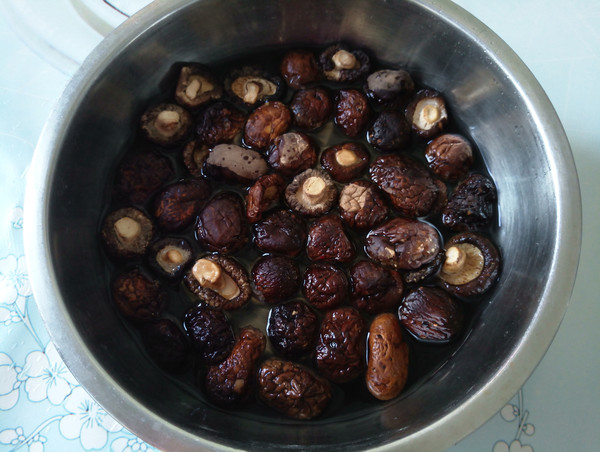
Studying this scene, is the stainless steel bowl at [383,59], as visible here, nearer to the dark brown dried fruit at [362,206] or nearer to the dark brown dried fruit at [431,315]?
the dark brown dried fruit at [431,315]

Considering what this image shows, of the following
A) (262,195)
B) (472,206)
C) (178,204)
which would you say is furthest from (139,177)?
(472,206)

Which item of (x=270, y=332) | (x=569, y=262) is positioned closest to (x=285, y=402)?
(x=270, y=332)

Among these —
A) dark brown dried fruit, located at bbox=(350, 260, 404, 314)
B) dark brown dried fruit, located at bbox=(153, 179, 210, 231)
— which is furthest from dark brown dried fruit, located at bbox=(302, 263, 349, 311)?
dark brown dried fruit, located at bbox=(153, 179, 210, 231)

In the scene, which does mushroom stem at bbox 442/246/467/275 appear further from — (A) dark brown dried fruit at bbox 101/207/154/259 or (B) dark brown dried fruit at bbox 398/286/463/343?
(A) dark brown dried fruit at bbox 101/207/154/259

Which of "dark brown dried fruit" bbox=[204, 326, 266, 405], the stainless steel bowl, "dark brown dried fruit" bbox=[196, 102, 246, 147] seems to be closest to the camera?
the stainless steel bowl

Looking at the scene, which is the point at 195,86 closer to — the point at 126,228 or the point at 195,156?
the point at 195,156

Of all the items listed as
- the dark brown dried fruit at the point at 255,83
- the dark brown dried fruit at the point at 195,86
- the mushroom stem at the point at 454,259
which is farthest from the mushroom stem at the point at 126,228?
the mushroom stem at the point at 454,259
